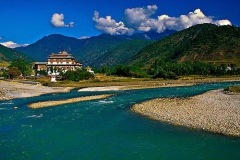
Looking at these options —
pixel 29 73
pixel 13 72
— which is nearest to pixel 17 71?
pixel 13 72

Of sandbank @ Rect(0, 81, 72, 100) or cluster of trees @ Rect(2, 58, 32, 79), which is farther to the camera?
cluster of trees @ Rect(2, 58, 32, 79)

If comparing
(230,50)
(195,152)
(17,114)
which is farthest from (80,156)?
(230,50)

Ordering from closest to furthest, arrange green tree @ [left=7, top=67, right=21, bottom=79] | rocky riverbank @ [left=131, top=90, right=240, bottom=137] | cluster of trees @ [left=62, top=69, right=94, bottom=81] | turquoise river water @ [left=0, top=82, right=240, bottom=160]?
turquoise river water @ [left=0, top=82, right=240, bottom=160] → rocky riverbank @ [left=131, top=90, right=240, bottom=137] → cluster of trees @ [left=62, top=69, right=94, bottom=81] → green tree @ [left=7, top=67, right=21, bottom=79]

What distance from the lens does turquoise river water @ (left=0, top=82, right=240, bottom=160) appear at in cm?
2289

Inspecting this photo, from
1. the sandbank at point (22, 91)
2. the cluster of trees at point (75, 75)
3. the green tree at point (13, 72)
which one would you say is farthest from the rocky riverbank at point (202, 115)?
the green tree at point (13, 72)

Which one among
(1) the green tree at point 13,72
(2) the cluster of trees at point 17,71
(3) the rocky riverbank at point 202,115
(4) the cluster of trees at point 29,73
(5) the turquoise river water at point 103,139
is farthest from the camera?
(2) the cluster of trees at point 17,71

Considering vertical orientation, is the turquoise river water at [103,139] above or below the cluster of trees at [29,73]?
below

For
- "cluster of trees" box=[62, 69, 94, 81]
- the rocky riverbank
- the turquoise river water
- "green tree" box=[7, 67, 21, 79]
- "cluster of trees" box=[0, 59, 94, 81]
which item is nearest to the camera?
the turquoise river water

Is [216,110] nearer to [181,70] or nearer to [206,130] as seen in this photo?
[206,130]

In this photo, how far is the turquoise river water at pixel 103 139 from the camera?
22.9 meters

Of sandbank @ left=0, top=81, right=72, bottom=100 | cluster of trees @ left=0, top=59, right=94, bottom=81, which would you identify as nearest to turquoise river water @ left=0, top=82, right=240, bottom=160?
sandbank @ left=0, top=81, right=72, bottom=100

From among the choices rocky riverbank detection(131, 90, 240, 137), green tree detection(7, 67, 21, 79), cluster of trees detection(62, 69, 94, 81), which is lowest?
rocky riverbank detection(131, 90, 240, 137)

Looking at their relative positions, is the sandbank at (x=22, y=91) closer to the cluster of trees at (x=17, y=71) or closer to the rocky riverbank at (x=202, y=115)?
the rocky riverbank at (x=202, y=115)

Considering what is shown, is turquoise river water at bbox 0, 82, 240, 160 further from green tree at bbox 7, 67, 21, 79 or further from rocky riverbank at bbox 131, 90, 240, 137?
green tree at bbox 7, 67, 21, 79
